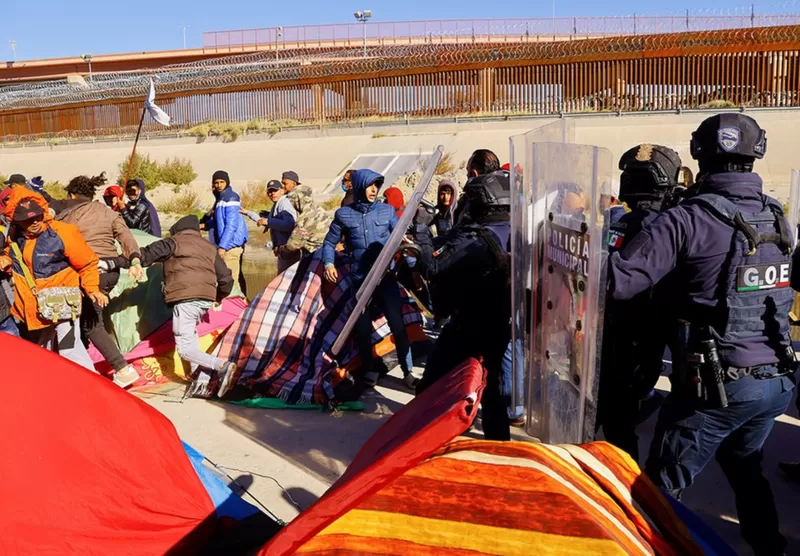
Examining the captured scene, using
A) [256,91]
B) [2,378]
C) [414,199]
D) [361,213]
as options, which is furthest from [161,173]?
[2,378]

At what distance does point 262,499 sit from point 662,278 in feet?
8.21

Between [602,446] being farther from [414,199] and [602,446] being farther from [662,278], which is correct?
[414,199]

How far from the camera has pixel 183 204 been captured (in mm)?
23688

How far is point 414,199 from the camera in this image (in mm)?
4715

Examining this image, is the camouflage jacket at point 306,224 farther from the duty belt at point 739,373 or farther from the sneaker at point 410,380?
the duty belt at point 739,373

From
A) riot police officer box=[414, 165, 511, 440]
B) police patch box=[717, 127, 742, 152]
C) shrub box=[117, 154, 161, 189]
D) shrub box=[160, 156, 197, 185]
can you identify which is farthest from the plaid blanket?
shrub box=[160, 156, 197, 185]

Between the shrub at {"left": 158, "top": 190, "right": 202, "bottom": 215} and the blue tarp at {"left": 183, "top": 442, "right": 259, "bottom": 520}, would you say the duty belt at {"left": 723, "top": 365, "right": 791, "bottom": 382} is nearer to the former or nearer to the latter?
the blue tarp at {"left": 183, "top": 442, "right": 259, "bottom": 520}

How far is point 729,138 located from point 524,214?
2.80 ft

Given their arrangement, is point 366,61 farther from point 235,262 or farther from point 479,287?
point 479,287

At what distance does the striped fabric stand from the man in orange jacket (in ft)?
13.9

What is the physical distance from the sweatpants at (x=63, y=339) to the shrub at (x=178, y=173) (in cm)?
2076

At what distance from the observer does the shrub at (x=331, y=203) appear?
1952 cm

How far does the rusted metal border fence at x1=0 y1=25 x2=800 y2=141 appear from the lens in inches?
859

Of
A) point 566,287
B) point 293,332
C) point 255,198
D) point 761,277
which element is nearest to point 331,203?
point 255,198
